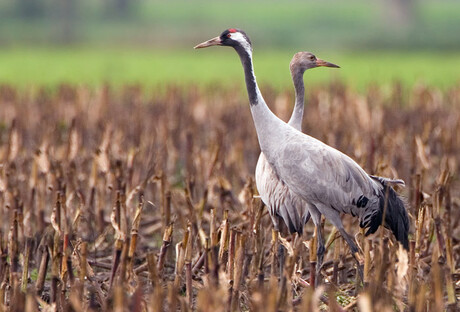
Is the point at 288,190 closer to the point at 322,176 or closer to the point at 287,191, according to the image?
the point at 287,191

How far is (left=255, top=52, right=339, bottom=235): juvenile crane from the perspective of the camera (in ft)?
15.9

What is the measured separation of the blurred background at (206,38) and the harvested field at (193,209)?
327cm

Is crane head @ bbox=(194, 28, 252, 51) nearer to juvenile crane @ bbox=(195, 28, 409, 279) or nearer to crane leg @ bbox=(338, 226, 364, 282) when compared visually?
juvenile crane @ bbox=(195, 28, 409, 279)

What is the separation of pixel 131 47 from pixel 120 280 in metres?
27.9

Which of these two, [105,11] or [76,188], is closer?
[76,188]

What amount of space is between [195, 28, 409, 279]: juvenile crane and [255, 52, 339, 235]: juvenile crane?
9 cm

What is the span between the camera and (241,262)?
399 cm

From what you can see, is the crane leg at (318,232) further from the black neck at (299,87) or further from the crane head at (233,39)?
the crane head at (233,39)

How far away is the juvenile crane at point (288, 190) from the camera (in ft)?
15.9

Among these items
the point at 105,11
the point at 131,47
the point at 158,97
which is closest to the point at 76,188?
the point at 158,97

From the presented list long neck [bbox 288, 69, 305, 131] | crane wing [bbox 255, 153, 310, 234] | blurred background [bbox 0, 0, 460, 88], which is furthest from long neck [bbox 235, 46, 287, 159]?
blurred background [bbox 0, 0, 460, 88]

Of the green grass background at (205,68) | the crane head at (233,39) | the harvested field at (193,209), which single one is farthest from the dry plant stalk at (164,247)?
the green grass background at (205,68)

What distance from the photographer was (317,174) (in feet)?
15.0

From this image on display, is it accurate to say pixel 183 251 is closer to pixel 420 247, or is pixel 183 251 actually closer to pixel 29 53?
pixel 420 247
